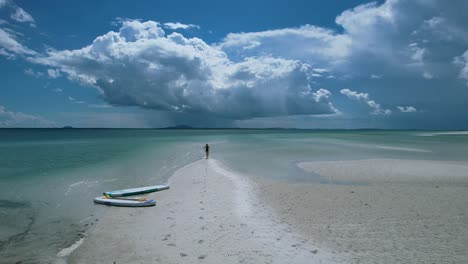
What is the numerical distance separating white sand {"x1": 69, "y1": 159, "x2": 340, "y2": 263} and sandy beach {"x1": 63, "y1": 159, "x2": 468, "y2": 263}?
3 centimetres

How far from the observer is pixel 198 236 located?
30.5 feet

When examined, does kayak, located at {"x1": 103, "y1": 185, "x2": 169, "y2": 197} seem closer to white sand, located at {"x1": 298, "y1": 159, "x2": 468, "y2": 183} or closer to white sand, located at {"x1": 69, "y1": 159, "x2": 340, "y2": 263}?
white sand, located at {"x1": 69, "y1": 159, "x2": 340, "y2": 263}

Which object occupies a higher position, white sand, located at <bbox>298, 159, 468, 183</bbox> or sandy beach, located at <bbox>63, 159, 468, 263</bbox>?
sandy beach, located at <bbox>63, 159, 468, 263</bbox>

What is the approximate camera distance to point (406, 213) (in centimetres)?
1160

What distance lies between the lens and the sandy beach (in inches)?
313

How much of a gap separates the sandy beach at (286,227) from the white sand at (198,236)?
3cm

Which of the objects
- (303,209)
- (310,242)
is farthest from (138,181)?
(310,242)

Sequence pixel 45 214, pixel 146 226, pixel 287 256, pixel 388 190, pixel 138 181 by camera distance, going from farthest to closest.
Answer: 1. pixel 138 181
2. pixel 388 190
3. pixel 45 214
4. pixel 146 226
5. pixel 287 256

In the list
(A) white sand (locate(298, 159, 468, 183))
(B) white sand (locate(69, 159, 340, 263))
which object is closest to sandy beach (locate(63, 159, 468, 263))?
(B) white sand (locate(69, 159, 340, 263))

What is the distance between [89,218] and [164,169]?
1370cm

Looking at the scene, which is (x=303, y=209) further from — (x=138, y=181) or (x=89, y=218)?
(x=138, y=181)

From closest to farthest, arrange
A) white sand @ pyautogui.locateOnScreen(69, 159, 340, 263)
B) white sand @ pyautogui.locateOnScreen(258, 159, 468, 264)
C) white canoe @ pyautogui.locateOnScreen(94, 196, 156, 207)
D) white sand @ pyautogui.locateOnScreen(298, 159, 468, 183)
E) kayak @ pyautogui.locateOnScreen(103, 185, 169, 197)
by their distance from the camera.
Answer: white sand @ pyautogui.locateOnScreen(69, 159, 340, 263) < white sand @ pyautogui.locateOnScreen(258, 159, 468, 264) < white canoe @ pyautogui.locateOnScreen(94, 196, 156, 207) < kayak @ pyautogui.locateOnScreen(103, 185, 169, 197) < white sand @ pyautogui.locateOnScreen(298, 159, 468, 183)

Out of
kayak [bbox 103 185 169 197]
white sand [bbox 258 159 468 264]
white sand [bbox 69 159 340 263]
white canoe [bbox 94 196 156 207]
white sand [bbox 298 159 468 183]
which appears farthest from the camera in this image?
white sand [bbox 298 159 468 183]

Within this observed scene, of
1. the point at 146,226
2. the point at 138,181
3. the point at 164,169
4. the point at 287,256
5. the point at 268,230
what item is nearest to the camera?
the point at 287,256
